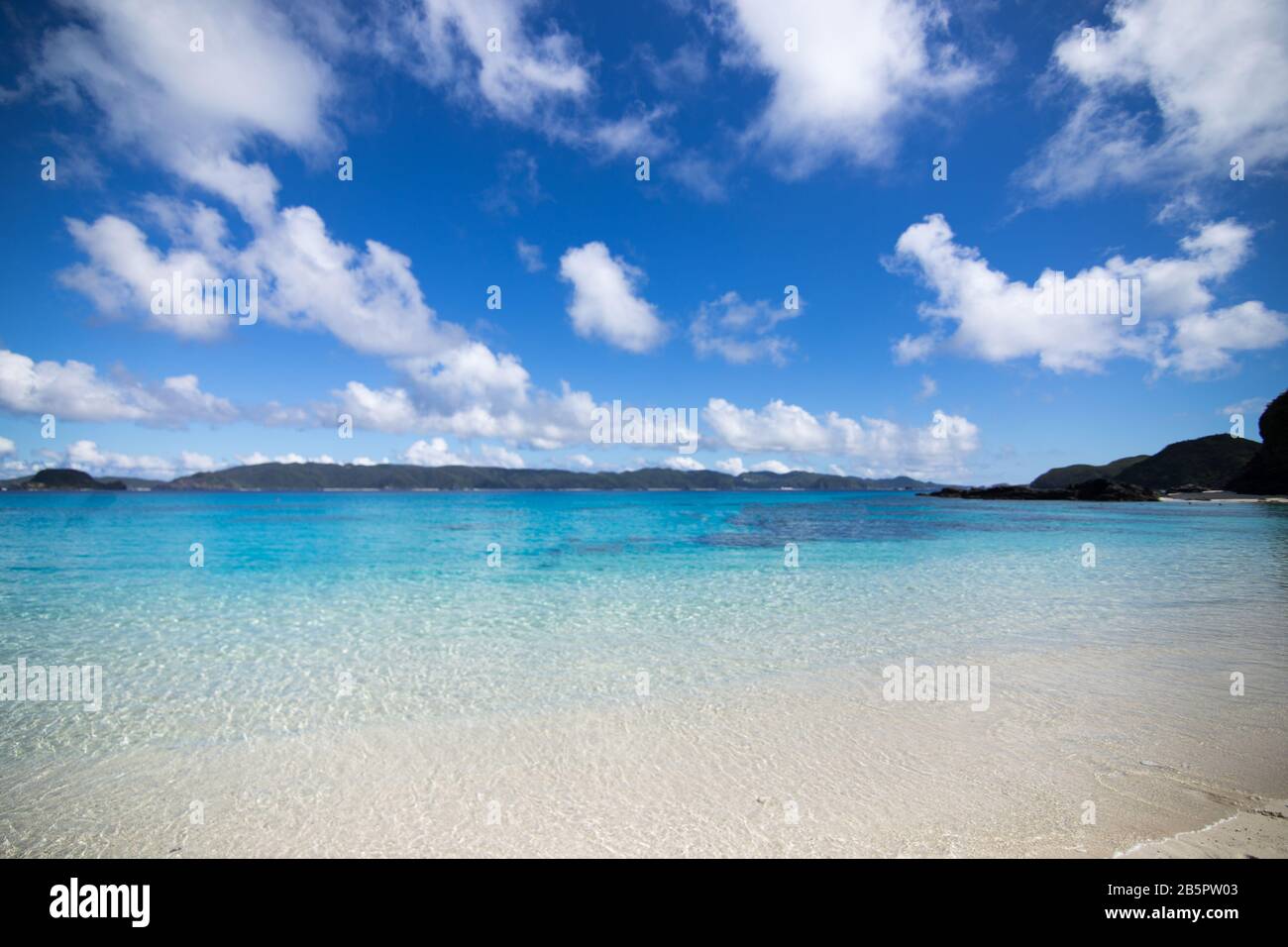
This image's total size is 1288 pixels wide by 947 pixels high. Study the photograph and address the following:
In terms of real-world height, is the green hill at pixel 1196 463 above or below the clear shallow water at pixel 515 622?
above

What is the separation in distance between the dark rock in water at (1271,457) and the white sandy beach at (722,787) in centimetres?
11848

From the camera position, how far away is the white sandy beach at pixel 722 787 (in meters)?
4.48

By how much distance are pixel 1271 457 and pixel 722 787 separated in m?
132

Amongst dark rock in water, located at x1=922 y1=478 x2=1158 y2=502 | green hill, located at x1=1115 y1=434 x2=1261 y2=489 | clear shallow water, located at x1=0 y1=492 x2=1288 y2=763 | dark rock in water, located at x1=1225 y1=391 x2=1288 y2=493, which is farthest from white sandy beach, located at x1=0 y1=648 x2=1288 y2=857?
green hill, located at x1=1115 y1=434 x2=1261 y2=489

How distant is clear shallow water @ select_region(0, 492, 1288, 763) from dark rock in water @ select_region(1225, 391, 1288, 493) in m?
92.1

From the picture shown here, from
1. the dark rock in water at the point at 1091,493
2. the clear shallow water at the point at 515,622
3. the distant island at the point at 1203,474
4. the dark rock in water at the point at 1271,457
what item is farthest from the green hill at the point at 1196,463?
the clear shallow water at the point at 515,622

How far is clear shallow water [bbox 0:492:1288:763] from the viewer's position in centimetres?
775

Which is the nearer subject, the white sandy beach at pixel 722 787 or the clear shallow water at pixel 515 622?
the white sandy beach at pixel 722 787

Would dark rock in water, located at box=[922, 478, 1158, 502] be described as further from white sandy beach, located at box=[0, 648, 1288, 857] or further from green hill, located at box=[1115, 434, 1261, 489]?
white sandy beach, located at box=[0, 648, 1288, 857]

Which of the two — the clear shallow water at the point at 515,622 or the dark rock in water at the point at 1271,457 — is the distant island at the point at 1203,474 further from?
the clear shallow water at the point at 515,622
